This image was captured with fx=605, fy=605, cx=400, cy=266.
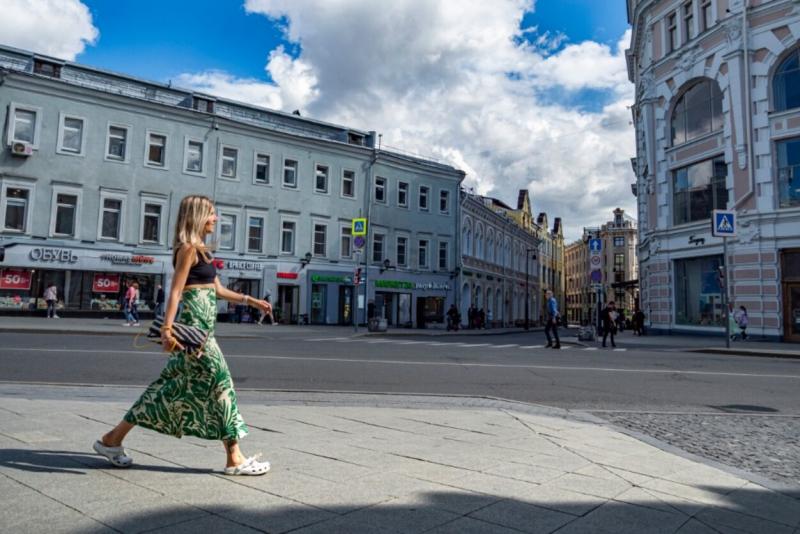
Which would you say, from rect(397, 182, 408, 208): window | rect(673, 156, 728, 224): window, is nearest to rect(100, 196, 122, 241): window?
rect(397, 182, 408, 208): window

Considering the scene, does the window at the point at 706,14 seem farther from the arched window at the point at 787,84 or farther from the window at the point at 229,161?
the window at the point at 229,161

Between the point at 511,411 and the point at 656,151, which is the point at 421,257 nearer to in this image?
the point at 656,151

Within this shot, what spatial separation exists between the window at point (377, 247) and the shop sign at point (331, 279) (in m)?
2.91

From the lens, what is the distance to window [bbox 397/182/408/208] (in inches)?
1662

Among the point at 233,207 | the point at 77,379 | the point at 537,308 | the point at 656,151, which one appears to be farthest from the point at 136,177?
the point at 537,308

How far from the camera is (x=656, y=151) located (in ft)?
99.7

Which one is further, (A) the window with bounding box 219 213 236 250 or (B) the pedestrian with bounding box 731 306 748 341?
(A) the window with bounding box 219 213 236 250

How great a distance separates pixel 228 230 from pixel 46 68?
11817 mm

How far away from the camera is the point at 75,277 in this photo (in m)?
29.7

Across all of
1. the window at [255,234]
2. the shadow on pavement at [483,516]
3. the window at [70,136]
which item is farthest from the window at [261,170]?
the shadow on pavement at [483,516]

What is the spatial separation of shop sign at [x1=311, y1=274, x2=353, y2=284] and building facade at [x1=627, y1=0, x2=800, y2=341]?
17.7 metres

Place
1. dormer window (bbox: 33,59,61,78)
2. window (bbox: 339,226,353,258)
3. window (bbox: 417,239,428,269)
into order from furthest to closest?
1. window (bbox: 417,239,428,269)
2. window (bbox: 339,226,353,258)
3. dormer window (bbox: 33,59,61,78)

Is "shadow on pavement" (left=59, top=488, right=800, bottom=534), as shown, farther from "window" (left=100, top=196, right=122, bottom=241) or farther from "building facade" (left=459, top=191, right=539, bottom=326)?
"building facade" (left=459, top=191, right=539, bottom=326)

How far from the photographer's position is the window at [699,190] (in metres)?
26.5
